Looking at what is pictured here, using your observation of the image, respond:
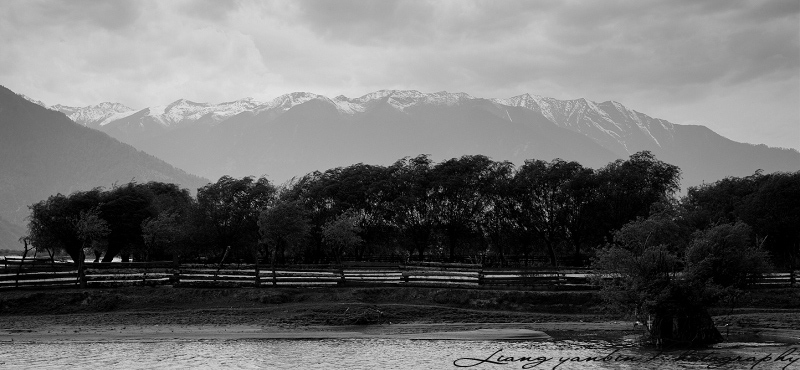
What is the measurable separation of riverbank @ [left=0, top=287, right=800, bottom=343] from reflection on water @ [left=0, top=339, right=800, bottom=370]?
202cm

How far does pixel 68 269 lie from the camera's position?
5753 centimetres

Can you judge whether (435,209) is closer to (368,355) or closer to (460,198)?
(460,198)

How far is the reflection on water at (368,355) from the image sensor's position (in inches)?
1080

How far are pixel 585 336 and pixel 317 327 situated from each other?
14142 millimetres

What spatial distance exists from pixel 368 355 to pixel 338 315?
11.1m

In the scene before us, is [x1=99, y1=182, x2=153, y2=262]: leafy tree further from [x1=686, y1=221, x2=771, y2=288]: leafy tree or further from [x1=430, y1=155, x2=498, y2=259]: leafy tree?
[x1=686, y1=221, x2=771, y2=288]: leafy tree

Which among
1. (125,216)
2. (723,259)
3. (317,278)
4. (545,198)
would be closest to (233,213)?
(125,216)

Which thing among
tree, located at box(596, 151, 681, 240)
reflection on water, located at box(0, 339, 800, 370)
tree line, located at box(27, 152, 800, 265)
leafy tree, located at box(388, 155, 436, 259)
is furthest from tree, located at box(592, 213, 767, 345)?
leafy tree, located at box(388, 155, 436, 259)

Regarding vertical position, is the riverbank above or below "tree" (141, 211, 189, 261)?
below

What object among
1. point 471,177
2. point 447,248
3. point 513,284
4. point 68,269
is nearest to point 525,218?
point 471,177

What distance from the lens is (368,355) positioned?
98.8 feet

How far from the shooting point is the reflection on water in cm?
2744

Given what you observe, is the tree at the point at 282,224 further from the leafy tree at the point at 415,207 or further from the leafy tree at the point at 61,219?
the leafy tree at the point at 61,219

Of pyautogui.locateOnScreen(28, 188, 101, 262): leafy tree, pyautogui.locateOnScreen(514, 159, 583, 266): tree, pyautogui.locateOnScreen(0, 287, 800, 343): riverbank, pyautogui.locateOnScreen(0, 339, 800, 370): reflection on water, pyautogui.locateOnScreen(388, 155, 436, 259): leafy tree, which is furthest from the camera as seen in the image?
pyautogui.locateOnScreen(388, 155, 436, 259): leafy tree
